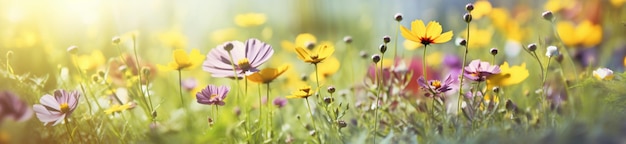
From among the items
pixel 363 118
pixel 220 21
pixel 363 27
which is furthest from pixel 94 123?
pixel 220 21

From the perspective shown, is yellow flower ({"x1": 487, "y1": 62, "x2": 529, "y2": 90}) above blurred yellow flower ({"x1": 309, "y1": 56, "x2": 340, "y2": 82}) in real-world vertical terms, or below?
below

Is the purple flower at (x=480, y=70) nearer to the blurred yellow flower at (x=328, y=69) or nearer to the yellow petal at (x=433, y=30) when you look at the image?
the yellow petal at (x=433, y=30)

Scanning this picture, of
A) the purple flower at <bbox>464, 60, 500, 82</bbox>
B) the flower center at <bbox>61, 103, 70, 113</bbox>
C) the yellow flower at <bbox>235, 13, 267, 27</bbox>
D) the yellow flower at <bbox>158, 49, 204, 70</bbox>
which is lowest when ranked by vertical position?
the flower center at <bbox>61, 103, 70, 113</bbox>

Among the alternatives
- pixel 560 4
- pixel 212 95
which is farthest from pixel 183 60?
pixel 560 4

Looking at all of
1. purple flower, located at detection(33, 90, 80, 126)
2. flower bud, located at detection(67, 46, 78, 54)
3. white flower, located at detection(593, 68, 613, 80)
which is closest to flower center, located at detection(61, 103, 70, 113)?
purple flower, located at detection(33, 90, 80, 126)

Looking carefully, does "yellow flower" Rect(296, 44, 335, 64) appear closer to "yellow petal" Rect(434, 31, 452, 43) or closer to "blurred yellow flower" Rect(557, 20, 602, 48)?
"yellow petal" Rect(434, 31, 452, 43)

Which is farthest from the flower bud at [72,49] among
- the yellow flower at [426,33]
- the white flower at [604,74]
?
the white flower at [604,74]
